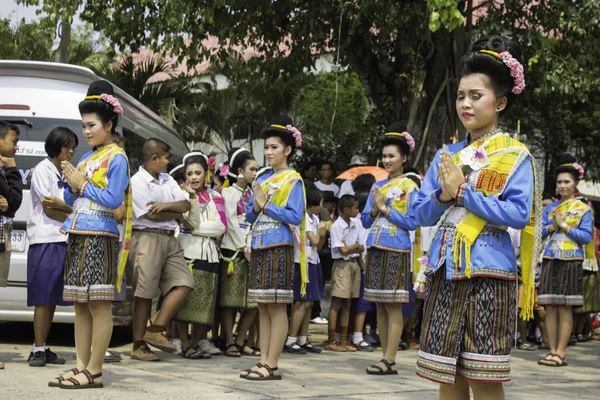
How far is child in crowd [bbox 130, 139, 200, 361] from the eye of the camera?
7734 mm

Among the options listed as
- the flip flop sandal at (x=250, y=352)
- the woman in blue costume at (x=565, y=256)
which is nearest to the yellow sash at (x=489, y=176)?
the flip flop sandal at (x=250, y=352)

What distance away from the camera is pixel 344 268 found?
988 centimetres

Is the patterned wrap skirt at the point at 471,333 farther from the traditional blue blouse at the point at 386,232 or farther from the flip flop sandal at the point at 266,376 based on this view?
the traditional blue blouse at the point at 386,232

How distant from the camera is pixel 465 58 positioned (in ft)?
14.4

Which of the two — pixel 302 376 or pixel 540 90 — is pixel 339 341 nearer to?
pixel 302 376

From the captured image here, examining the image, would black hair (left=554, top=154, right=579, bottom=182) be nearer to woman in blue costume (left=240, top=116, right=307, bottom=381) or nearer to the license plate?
woman in blue costume (left=240, top=116, right=307, bottom=381)

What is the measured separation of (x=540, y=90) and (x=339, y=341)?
5.70 m

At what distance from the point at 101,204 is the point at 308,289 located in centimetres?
364

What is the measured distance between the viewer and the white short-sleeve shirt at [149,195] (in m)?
7.73

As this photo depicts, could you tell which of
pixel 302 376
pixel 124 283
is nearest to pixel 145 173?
pixel 124 283

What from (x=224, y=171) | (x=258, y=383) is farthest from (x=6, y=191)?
(x=224, y=171)

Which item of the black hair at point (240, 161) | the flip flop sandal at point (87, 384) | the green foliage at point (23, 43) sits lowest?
the flip flop sandal at point (87, 384)

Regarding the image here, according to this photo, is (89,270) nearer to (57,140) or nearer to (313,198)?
(57,140)

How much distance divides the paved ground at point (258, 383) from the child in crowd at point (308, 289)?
0.31 meters
